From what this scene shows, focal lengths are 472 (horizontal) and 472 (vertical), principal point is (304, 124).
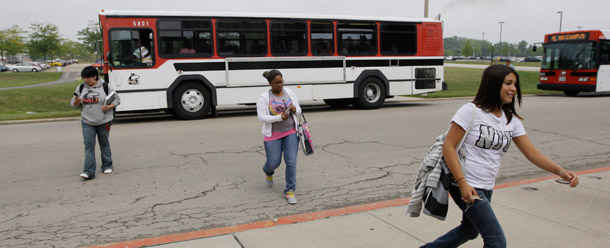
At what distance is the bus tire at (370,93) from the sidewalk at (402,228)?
355 inches

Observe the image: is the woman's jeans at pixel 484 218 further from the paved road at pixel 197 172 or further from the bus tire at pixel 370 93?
the bus tire at pixel 370 93

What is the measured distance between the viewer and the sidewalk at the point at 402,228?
155 inches

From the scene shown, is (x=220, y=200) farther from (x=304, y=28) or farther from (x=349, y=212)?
(x=304, y=28)

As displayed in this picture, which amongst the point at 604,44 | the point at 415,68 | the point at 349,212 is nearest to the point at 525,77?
the point at 604,44

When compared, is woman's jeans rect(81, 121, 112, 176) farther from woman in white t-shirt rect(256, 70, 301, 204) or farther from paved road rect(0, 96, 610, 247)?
woman in white t-shirt rect(256, 70, 301, 204)

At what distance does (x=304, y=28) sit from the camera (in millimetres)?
13242

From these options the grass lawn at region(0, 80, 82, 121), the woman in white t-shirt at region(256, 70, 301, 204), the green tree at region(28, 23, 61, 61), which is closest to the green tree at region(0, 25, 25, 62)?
the green tree at region(28, 23, 61, 61)

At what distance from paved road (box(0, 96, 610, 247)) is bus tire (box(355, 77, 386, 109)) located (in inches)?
114

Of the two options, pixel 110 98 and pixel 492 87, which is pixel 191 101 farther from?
pixel 492 87

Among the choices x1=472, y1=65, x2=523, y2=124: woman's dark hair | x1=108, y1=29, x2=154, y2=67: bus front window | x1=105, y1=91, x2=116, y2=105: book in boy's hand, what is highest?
x1=108, y1=29, x2=154, y2=67: bus front window

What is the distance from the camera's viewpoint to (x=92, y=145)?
6.11 metres

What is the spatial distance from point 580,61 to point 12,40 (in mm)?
61011

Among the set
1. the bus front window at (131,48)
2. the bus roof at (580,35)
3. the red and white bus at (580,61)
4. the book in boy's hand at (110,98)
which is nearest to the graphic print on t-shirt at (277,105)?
the book in boy's hand at (110,98)

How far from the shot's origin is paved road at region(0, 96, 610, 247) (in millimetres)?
4594
